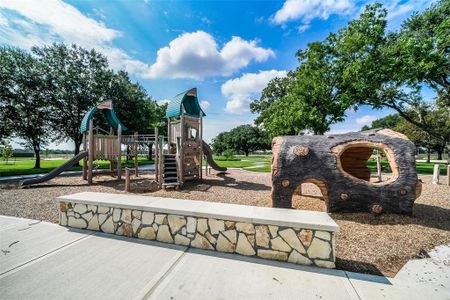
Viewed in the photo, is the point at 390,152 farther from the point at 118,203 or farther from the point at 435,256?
the point at 118,203

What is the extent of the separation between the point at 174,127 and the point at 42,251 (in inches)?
296

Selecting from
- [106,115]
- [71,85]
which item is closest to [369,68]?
[106,115]

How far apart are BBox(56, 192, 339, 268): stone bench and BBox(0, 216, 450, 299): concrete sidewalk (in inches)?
6.2

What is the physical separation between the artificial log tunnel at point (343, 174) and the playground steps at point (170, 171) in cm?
506

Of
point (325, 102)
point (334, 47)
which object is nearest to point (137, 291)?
point (325, 102)

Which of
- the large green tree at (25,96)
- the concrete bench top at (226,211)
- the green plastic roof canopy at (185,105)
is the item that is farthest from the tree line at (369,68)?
the large green tree at (25,96)

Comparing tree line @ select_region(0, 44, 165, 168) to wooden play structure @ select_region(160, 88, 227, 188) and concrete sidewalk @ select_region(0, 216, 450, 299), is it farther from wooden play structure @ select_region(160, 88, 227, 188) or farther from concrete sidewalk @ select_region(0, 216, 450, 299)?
concrete sidewalk @ select_region(0, 216, 450, 299)

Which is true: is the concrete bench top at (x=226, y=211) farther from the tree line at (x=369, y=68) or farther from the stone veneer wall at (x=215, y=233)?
the tree line at (x=369, y=68)

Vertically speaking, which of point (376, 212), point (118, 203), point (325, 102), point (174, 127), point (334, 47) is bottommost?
point (376, 212)

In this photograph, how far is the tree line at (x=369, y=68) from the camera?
37.5 ft

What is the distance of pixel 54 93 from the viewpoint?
18.2 metres

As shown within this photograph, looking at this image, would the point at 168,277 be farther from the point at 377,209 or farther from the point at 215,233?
the point at 377,209

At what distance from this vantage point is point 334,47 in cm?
1460

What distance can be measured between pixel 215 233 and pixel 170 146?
7670 mm
